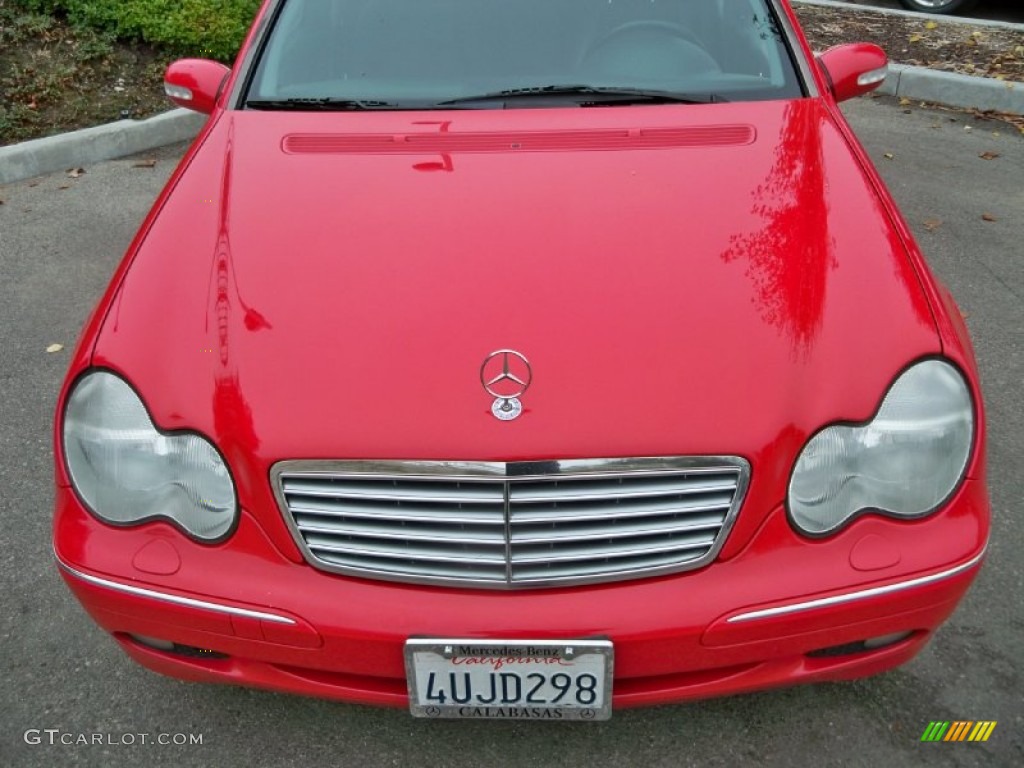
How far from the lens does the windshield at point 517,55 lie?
244 centimetres

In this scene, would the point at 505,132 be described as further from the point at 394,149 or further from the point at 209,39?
the point at 209,39

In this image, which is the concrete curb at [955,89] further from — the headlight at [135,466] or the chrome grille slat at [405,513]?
the headlight at [135,466]

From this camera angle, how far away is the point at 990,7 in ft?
28.7

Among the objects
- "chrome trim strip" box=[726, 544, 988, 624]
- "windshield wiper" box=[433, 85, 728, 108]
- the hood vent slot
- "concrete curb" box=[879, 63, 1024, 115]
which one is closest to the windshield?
"windshield wiper" box=[433, 85, 728, 108]

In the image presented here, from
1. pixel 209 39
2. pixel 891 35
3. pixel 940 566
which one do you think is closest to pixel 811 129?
pixel 940 566

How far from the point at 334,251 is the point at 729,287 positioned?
2.59 feet

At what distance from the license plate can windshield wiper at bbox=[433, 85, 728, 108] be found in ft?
4.66

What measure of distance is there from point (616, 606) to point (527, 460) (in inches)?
11.4

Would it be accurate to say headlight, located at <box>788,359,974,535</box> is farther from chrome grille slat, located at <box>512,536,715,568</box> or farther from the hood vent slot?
the hood vent slot

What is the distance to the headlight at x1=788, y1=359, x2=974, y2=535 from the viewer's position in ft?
5.31

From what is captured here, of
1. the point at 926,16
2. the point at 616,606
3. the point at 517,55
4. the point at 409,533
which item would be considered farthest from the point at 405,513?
the point at 926,16

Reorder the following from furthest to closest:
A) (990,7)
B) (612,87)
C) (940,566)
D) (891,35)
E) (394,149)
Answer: (990,7) → (891,35) → (612,87) → (394,149) → (940,566)

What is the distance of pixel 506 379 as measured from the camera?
1615mm

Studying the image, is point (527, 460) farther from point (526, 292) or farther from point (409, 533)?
point (526, 292)
